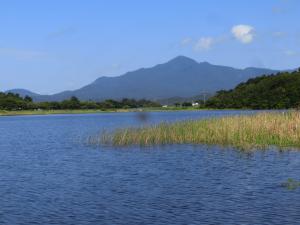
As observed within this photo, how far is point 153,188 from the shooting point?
1831 cm

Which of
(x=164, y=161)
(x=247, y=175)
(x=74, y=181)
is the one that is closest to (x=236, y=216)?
(x=247, y=175)

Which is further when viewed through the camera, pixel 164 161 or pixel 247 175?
pixel 164 161

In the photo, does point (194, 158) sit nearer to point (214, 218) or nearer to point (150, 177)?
point (150, 177)

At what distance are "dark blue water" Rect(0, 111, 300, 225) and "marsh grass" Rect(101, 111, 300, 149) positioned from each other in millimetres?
2184

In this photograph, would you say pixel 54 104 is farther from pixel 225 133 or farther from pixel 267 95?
pixel 225 133

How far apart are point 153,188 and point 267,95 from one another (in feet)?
378

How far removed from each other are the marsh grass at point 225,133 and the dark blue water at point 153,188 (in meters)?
2.18

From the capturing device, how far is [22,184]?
20.3 meters

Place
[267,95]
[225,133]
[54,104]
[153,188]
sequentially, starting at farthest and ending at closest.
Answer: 1. [54,104]
2. [267,95]
3. [225,133]
4. [153,188]

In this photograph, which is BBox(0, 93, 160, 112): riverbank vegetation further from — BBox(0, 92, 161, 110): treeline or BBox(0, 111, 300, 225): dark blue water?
BBox(0, 111, 300, 225): dark blue water

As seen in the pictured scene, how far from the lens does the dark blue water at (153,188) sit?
1411 centimetres

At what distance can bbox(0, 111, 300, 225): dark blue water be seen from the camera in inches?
555

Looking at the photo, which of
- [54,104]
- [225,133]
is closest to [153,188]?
[225,133]

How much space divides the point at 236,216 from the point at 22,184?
973cm
